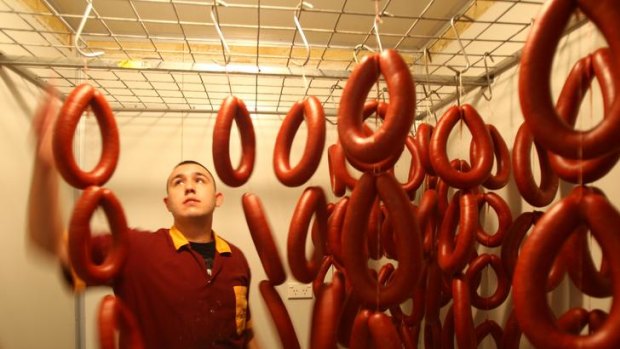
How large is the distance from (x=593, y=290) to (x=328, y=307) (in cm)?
43

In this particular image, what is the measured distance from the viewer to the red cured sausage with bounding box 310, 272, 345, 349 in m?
0.69

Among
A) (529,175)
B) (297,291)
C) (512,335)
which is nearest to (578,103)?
(529,175)

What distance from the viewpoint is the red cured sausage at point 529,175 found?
0.76 meters

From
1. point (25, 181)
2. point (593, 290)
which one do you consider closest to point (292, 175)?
point (593, 290)

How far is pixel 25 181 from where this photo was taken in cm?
118

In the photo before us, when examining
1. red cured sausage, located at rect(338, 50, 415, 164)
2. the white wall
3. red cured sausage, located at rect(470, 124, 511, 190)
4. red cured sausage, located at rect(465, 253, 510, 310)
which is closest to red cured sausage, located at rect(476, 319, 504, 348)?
red cured sausage, located at rect(465, 253, 510, 310)

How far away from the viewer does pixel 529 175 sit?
763 mm

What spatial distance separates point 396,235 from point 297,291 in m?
1.12

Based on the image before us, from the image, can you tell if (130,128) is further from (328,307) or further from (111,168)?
(328,307)

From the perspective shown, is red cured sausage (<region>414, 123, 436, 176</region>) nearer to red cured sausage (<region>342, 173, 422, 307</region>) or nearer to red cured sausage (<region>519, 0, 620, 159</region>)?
red cured sausage (<region>342, 173, 422, 307</region>)

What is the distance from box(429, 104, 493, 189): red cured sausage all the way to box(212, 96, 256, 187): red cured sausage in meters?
0.40

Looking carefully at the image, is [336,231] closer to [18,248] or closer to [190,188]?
[190,188]

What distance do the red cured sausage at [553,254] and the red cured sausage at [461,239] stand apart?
0.37m

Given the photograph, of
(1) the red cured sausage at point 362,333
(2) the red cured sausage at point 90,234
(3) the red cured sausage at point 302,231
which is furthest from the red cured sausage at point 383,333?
(2) the red cured sausage at point 90,234
